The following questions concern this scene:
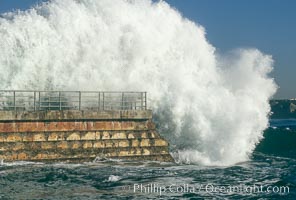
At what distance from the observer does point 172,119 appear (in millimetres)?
19141

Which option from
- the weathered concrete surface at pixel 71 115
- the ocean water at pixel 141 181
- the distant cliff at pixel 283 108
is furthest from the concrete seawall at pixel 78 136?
the distant cliff at pixel 283 108

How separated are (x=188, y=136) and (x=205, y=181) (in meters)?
5.87

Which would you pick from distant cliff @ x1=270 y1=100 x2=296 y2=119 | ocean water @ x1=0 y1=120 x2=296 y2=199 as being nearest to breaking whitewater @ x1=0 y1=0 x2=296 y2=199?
ocean water @ x1=0 y1=120 x2=296 y2=199

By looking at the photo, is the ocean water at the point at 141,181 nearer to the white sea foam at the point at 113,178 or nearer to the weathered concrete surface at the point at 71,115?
the white sea foam at the point at 113,178

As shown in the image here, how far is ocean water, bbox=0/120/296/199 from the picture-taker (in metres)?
10.8

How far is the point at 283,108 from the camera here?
127m

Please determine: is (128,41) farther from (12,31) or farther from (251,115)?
(251,115)

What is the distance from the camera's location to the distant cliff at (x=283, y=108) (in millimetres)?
125369

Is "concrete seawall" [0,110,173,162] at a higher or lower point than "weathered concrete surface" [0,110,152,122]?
lower

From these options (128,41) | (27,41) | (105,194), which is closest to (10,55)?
(27,41)

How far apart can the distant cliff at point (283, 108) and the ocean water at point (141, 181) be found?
114203 mm

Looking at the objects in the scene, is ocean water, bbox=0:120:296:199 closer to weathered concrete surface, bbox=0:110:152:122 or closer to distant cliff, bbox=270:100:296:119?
weathered concrete surface, bbox=0:110:152:122

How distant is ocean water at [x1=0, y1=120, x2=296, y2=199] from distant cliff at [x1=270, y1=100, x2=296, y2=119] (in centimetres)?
11420

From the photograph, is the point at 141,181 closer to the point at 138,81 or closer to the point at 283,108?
the point at 138,81
